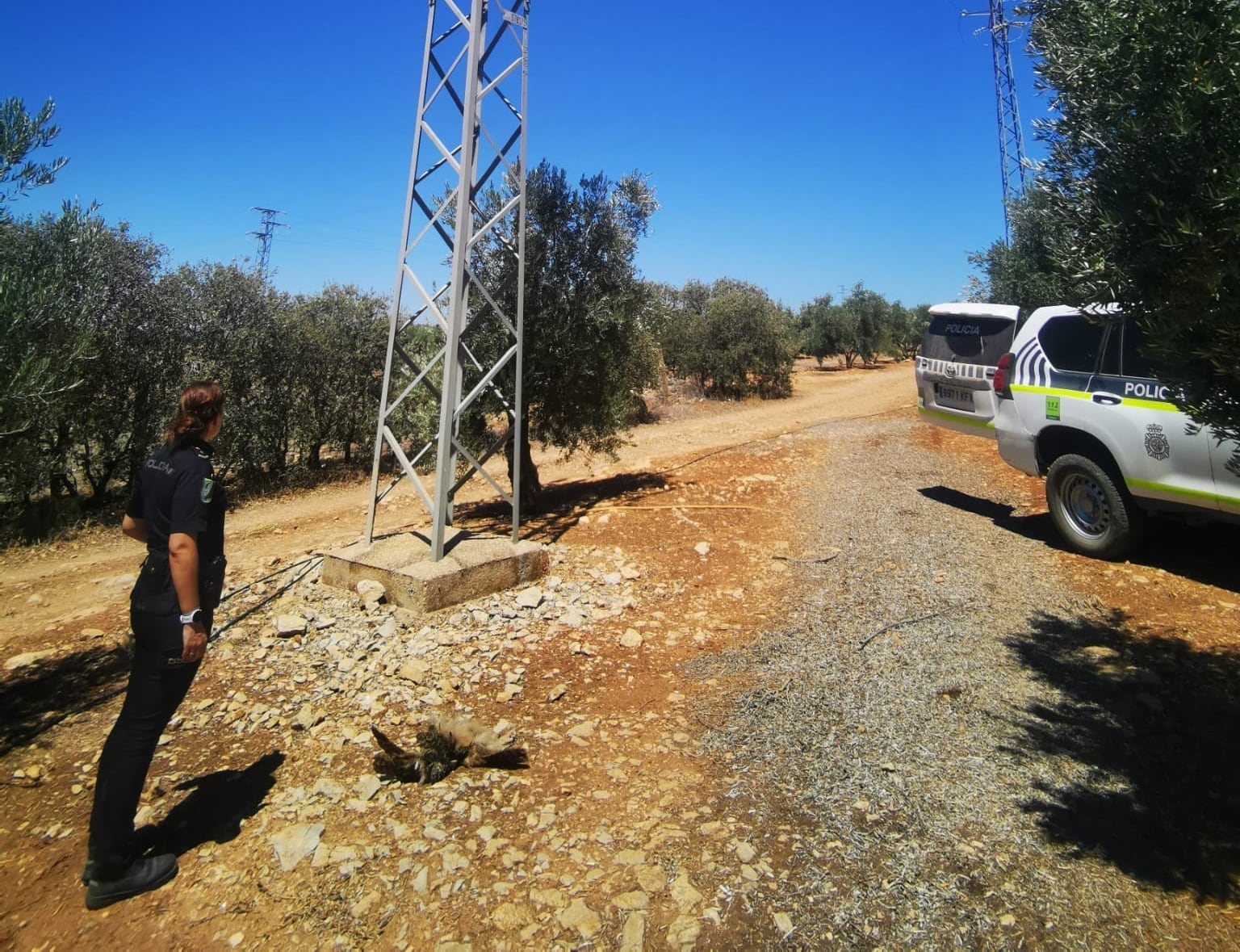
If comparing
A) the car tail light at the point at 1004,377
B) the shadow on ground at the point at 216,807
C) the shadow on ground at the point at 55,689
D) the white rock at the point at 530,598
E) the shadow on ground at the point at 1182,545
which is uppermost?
the car tail light at the point at 1004,377

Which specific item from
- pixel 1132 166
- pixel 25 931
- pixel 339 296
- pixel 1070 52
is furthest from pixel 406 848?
pixel 339 296

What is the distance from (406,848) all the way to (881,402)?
715 inches

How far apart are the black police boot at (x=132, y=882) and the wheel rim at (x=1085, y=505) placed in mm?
7039

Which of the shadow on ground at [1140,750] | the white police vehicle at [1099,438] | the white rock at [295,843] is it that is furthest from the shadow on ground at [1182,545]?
the white rock at [295,843]

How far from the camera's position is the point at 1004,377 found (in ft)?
24.2

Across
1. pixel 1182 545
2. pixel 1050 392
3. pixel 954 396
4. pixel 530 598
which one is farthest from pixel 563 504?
pixel 1182 545

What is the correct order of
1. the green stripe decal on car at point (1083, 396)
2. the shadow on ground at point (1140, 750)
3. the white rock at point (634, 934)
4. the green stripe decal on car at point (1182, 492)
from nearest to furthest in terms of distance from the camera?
Answer: the white rock at point (634, 934), the shadow on ground at point (1140, 750), the green stripe decal on car at point (1182, 492), the green stripe decal on car at point (1083, 396)

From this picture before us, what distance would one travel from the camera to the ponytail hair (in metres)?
3.21

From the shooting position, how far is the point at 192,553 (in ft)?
9.95

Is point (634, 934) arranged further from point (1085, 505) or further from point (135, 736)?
point (1085, 505)

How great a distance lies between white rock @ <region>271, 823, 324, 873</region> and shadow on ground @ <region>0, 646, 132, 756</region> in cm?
198

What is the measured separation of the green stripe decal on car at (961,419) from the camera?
7.75 meters

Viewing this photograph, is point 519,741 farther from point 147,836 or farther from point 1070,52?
point 1070,52

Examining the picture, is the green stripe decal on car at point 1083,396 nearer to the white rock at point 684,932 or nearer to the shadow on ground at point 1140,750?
the shadow on ground at point 1140,750
